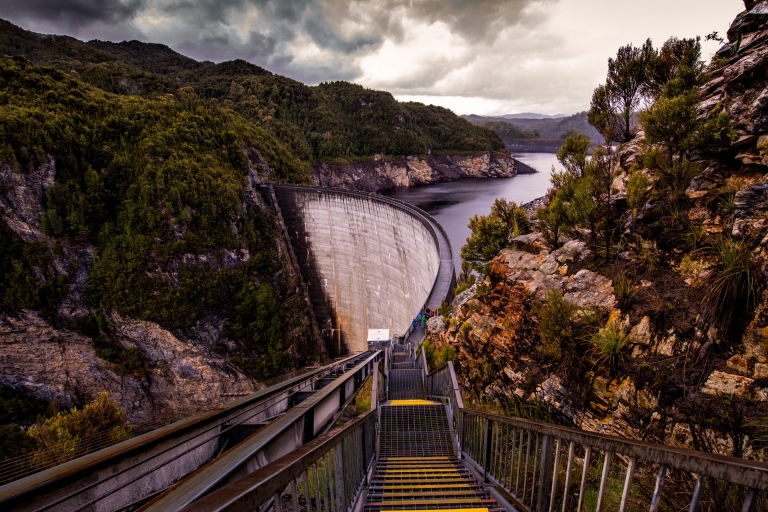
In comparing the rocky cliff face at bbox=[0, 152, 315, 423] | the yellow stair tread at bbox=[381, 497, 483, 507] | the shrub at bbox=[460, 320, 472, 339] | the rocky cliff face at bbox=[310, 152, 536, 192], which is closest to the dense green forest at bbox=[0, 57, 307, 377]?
the rocky cliff face at bbox=[0, 152, 315, 423]

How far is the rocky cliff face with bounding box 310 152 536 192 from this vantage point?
81.9 meters

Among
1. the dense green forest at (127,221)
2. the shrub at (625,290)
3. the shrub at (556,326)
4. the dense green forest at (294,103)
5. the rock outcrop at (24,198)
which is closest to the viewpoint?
the shrub at (625,290)

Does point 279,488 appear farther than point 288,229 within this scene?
No

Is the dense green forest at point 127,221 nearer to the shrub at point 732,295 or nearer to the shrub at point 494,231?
the shrub at point 494,231

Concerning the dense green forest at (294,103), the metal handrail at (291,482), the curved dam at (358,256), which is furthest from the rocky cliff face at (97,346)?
the dense green forest at (294,103)

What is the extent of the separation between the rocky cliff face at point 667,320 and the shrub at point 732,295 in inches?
3.2

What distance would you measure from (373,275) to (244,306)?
12.9 metres

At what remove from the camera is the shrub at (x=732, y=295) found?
436cm

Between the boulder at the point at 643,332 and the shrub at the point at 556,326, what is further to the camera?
the shrub at the point at 556,326

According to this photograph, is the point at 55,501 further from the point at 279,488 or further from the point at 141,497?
the point at 279,488

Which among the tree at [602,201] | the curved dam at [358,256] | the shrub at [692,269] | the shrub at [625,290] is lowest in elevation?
the curved dam at [358,256]

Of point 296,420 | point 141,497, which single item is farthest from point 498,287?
point 141,497

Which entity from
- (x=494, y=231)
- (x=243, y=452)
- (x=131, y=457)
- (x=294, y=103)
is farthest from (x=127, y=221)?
(x=294, y=103)

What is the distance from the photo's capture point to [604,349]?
542 centimetres
